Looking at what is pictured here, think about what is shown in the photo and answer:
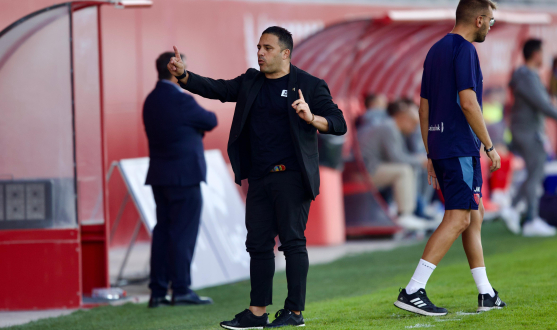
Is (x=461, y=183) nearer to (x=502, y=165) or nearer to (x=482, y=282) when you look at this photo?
(x=482, y=282)

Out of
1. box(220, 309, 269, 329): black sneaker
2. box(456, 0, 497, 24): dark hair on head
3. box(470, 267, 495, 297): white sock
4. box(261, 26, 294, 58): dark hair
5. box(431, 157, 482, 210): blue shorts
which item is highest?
box(456, 0, 497, 24): dark hair on head

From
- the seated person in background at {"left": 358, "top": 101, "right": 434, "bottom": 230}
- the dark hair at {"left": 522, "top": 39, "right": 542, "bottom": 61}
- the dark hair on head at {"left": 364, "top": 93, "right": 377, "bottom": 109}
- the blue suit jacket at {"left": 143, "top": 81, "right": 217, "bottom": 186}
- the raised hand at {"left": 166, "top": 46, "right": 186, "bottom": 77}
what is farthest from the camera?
the dark hair on head at {"left": 364, "top": 93, "right": 377, "bottom": 109}

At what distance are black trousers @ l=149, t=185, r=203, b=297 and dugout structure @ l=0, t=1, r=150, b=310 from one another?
615 mm

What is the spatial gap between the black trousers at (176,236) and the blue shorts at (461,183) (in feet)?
7.28

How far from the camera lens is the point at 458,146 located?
4844mm

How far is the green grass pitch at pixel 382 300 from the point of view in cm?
465

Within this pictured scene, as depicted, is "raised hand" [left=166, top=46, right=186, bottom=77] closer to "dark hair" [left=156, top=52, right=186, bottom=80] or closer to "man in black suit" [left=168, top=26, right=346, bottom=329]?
"man in black suit" [left=168, top=26, right=346, bottom=329]

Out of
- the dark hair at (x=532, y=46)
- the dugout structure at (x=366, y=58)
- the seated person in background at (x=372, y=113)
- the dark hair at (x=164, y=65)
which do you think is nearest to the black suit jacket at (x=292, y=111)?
the dark hair at (x=164, y=65)

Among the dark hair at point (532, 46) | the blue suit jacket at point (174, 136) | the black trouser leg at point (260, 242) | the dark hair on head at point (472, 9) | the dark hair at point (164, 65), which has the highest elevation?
the dark hair at point (532, 46)

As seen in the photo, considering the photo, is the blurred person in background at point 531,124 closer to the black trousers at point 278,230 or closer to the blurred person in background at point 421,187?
the blurred person in background at point 421,187

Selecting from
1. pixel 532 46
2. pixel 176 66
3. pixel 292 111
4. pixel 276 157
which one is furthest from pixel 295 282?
pixel 532 46

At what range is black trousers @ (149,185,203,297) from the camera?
20.5ft

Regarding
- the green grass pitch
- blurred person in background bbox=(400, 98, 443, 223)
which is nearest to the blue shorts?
the green grass pitch

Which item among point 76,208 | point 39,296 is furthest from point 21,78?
point 39,296
